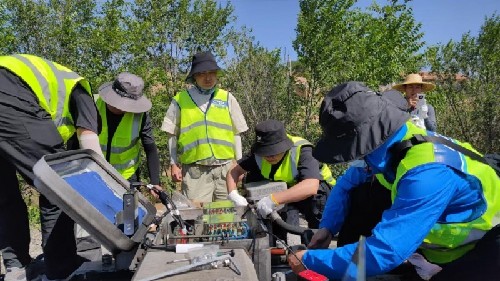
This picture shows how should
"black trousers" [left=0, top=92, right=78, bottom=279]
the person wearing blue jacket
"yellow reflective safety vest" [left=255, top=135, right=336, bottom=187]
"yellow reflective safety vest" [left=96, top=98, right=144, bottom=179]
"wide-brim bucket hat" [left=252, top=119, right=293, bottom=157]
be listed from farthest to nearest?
"yellow reflective safety vest" [left=96, top=98, right=144, bottom=179] < "yellow reflective safety vest" [left=255, top=135, right=336, bottom=187] < "wide-brim bucket hat" [left=252, top=119, right=293, bottom=157] < "black trousers" [left=0, top=92, right=78, bottom=279] < the person wearing blue jacket

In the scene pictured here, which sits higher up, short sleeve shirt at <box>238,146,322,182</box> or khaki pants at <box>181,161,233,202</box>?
short sleeve shirt at <box>238,146,322,182</box>

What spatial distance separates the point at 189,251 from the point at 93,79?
7174mm

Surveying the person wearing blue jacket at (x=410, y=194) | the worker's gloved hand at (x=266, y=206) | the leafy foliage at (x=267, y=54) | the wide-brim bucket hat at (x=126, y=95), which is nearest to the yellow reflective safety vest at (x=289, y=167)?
the worker's gloved hand at (x=266, y=206)

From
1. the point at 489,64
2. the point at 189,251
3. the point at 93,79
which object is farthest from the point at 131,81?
the point at 489,64

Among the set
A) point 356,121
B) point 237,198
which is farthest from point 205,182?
point 356,121

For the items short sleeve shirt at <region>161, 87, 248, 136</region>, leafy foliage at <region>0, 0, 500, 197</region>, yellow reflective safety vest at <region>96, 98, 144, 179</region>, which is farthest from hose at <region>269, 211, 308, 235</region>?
leafy foliage at <region>0, 0, 500, 197</region>

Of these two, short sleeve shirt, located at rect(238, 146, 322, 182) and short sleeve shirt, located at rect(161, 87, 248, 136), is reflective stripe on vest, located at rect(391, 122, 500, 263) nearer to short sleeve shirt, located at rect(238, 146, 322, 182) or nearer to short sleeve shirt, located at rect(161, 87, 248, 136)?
short sleeve shirt, located at rect(238, 146, 322, 182)

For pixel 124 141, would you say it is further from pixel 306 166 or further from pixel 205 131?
pixel 306 166

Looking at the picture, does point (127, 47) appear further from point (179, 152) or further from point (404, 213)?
point (404, 213)

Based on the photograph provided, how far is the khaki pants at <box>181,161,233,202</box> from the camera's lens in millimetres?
5133

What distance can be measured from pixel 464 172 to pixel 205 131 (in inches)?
128

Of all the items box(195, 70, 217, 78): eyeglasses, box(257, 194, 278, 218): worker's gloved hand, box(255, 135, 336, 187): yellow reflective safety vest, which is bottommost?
box(257, 194, 278, 218): worker's gloved hand

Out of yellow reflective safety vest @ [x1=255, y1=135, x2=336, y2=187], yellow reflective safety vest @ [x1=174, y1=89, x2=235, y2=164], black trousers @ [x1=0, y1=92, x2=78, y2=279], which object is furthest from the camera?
Result: yellow reflective safety vest @ [x1=174, y1=89, x2=235, y2=164]

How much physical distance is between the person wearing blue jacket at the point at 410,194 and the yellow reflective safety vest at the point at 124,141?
2.54 m
